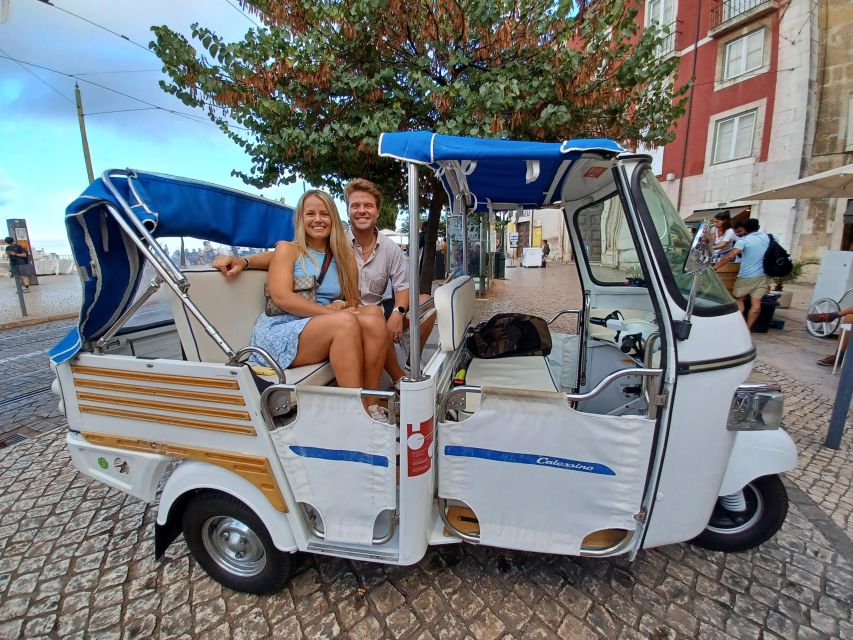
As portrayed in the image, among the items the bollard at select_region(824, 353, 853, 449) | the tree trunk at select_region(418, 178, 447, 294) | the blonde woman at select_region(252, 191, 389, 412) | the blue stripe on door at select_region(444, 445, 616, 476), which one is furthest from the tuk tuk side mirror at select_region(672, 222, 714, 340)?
the tree trunk at select_region(418, 178, 447, 294)

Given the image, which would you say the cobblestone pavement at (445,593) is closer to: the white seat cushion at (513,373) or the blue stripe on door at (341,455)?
the blue stripe on door at (341,455)

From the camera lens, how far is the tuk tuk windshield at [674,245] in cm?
180

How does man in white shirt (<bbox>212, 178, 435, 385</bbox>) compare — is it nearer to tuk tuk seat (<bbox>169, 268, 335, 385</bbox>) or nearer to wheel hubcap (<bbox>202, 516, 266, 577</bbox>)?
tuk tuk seat (<bbox>169, 268, 335, 385</bbox>)

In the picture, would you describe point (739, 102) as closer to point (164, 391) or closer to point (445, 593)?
point (445, 593)

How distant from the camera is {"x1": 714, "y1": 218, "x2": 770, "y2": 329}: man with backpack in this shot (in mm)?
6645

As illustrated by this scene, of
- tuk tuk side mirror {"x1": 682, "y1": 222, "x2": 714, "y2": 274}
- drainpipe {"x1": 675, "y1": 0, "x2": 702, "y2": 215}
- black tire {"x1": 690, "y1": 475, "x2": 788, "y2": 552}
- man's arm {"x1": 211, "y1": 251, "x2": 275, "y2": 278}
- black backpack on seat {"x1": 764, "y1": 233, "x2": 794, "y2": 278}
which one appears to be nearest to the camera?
tuk tuk side mirror {"x1": 682, "y1": 222, "x2": 714, "y2": 274}

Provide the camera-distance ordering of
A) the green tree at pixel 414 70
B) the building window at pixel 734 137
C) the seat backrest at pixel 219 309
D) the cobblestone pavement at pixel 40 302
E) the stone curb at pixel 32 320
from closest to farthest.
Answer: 1. the seat backrest at pixel 219 309
2. the green tree at pixel 414 70
3. the stone curb at pixel 32 320
4. the cobblestone pavement at pixel 40 302
5. the building window at pixel 734 137

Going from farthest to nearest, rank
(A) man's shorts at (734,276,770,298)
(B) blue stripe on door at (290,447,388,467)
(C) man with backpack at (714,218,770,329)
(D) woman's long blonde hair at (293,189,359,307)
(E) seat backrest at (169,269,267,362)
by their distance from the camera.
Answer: (A) man's shorts at (734,276,770,298) → (C) man with backpack at (714,218,770,329) → (D) woman's long blonde hair at (293,189,359,307) → (E) seat backrest at (169,269,267,362) → (B) blue stripe on door at (290,447,388,467)

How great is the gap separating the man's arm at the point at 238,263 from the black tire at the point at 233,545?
133cm

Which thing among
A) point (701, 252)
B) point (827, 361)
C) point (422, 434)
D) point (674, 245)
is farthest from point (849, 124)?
point (422, 434)

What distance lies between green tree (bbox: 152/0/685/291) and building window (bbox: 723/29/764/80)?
47.1 ft

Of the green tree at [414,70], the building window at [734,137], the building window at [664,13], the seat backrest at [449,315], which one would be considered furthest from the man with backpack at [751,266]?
the building window at [664,13]

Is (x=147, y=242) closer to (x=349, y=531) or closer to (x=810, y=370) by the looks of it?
(x=349, y=531)

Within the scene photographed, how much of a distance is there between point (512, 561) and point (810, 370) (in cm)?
569
